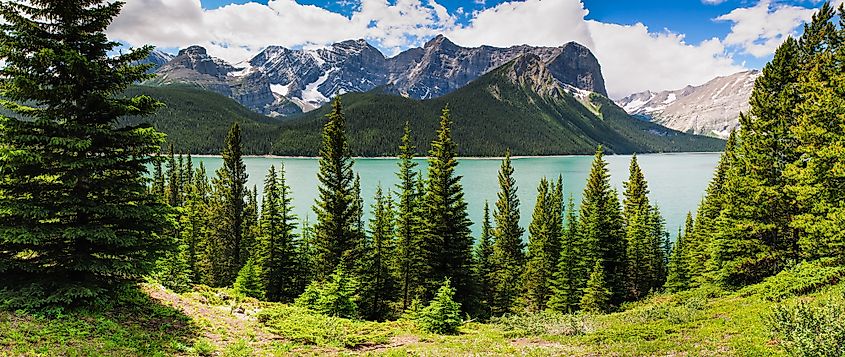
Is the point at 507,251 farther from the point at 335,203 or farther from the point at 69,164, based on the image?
the point at 69,164

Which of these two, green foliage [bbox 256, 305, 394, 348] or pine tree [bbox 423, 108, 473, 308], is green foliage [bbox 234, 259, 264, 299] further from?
pine tree [bbox 423, 108, 473, 308]

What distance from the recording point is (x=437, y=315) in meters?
18.7

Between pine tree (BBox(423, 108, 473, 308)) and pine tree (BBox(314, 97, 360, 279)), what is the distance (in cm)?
532

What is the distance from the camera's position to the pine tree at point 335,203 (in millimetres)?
29891

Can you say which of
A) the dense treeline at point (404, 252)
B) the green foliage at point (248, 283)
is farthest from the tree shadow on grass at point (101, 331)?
the green foliage at point (248, 283)

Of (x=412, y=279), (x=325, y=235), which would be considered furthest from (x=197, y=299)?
(x=412, y=279)

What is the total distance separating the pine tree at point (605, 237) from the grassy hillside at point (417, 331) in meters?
17.0

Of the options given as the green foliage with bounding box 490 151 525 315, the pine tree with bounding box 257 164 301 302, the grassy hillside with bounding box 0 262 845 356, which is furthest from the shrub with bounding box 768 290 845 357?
the green foliage with bounding box 490 151 525 315

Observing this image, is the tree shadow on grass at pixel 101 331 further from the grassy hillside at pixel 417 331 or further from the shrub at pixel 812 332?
the shrub at pixel 812 332

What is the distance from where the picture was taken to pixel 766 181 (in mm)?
23078

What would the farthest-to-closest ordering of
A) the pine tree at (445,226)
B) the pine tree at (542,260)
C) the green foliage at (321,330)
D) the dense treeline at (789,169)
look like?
Answer: the pine tree at (542,260) → the pine tree at (445,226) → the dense treeline at (789,169) → the green foliage at (321,330)

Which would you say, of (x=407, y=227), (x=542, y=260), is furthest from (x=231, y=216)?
(x=542, y=260)

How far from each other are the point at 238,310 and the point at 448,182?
15699 mm

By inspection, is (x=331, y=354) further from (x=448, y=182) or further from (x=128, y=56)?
(x=448, y=182)
